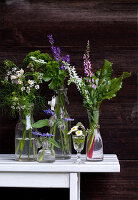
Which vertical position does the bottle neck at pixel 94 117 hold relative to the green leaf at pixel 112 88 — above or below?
below

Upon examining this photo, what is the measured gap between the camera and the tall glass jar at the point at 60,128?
1341mm

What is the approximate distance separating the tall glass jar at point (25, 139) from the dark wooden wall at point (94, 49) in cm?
22

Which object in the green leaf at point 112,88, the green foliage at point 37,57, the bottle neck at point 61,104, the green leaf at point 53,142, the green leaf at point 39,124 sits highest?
the green foliage at point 37,57

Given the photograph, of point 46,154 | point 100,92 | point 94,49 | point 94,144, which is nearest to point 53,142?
point 46,154

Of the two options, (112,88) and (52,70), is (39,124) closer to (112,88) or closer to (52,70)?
(52,70)

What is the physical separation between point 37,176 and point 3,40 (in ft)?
2.30

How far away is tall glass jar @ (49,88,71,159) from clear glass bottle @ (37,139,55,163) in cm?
6

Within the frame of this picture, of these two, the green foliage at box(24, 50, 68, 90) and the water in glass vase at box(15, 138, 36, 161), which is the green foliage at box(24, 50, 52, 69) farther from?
the water in glass vase at box(15, 138, 36, 161)

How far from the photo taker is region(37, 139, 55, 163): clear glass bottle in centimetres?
129

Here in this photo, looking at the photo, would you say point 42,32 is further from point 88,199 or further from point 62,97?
point 88,199

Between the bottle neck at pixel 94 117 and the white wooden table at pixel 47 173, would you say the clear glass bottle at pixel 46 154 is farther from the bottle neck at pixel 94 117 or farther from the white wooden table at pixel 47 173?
the bottle neck at pixel 94 117

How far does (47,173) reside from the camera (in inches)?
48.2

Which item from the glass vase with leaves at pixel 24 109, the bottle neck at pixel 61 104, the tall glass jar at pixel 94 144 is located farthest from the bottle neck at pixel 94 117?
the glass vase with leaves at pixel 24 109

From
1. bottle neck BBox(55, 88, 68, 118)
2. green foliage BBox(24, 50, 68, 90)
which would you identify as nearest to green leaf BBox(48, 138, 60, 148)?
bottle neck BBox(55, 88, 68, 118)
